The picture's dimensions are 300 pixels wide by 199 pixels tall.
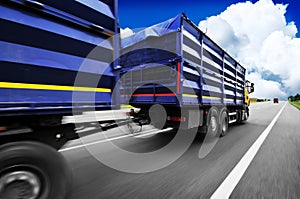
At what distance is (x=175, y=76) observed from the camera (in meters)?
3.66

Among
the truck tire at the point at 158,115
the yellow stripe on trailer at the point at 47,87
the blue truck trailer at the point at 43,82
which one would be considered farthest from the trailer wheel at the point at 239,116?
the blue truck trailer at the point at 43,82

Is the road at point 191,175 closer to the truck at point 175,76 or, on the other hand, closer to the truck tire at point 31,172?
the truck tire at point 31,172

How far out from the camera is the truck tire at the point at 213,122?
15.5ft

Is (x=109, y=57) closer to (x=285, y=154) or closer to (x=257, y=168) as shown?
(x=257, y=168)

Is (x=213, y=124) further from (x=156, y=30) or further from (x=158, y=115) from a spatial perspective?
(x=156, y=30)

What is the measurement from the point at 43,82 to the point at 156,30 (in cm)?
313

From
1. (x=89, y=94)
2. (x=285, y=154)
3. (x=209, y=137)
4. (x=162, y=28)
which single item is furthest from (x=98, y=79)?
(x=285, y=154)

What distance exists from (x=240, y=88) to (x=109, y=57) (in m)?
7.48

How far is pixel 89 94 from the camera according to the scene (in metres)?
2.02

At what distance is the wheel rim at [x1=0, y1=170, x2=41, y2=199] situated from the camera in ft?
4.93

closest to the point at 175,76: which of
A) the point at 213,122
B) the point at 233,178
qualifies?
the point at 233,178

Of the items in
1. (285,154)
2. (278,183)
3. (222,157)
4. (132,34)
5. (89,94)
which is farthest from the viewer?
(132,34)

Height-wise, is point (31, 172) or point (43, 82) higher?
point (43, 82)

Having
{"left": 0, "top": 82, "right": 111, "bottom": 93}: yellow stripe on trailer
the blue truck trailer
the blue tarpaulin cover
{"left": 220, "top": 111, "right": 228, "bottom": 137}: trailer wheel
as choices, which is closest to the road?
the blue truck trailer
